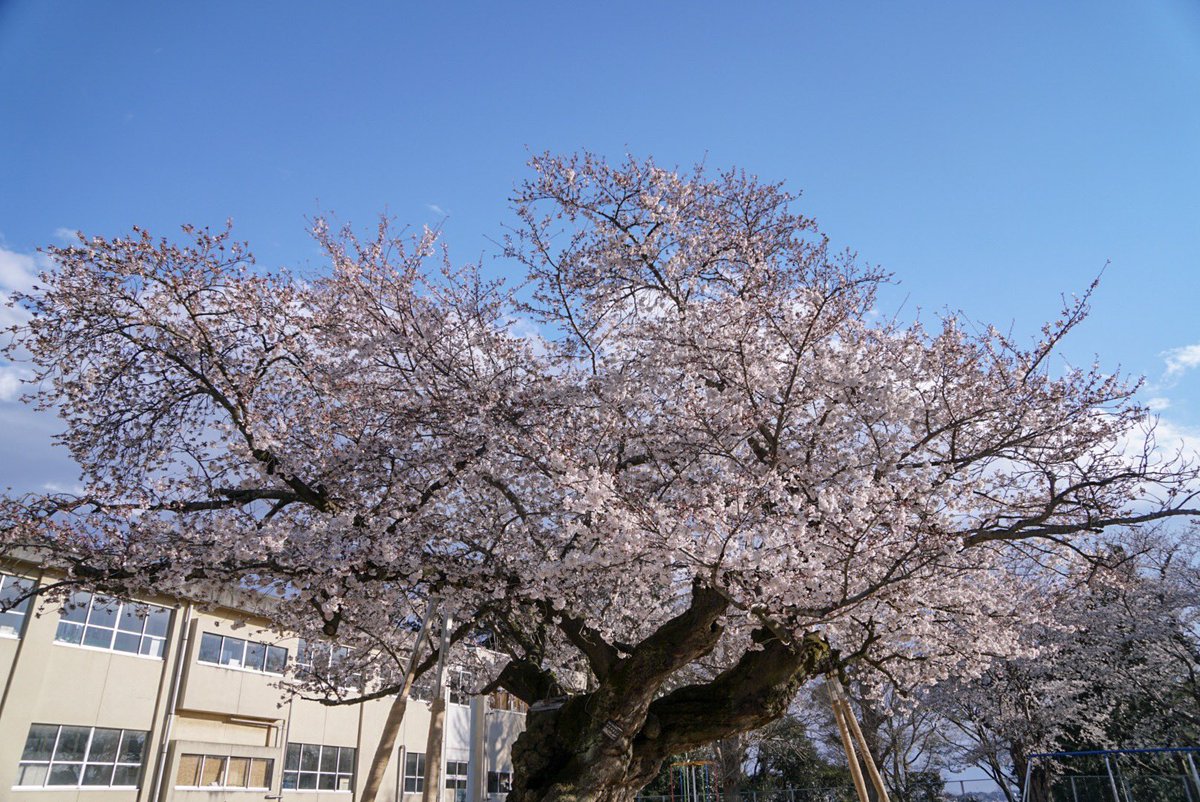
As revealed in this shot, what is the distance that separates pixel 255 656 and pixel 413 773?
9761 mm

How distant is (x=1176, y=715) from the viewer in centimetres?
2019

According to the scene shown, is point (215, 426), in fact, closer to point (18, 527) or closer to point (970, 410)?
point (18, 527)

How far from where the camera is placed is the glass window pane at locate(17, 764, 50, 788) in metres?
17.1

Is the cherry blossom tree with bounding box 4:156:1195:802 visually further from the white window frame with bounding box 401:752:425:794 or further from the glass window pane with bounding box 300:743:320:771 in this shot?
the white window frame with bounding box 401:752:425:794

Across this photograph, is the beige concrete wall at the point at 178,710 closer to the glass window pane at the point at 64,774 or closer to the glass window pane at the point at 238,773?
the glass window pane at the point at 64,774

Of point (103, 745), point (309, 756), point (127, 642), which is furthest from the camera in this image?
point (309, 756)

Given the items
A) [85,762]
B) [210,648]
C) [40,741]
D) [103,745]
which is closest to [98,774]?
[85,762]

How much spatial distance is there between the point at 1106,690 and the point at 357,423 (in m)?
23.8

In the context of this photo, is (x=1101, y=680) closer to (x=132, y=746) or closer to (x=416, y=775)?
(x=416, y=775)

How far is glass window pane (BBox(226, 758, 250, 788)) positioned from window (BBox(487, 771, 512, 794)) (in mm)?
9027

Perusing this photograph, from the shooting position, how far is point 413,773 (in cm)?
2972

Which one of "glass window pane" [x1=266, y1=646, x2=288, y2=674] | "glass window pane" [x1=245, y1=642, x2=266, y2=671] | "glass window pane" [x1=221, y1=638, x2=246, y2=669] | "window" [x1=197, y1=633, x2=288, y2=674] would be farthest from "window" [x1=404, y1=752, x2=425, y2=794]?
"glass window pane" [x1=221, y1=638, x2=246, y2=669]

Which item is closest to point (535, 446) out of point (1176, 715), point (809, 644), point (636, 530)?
point (636, 530)

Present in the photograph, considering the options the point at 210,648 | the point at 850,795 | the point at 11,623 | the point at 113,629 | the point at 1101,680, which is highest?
the point at 113,629
